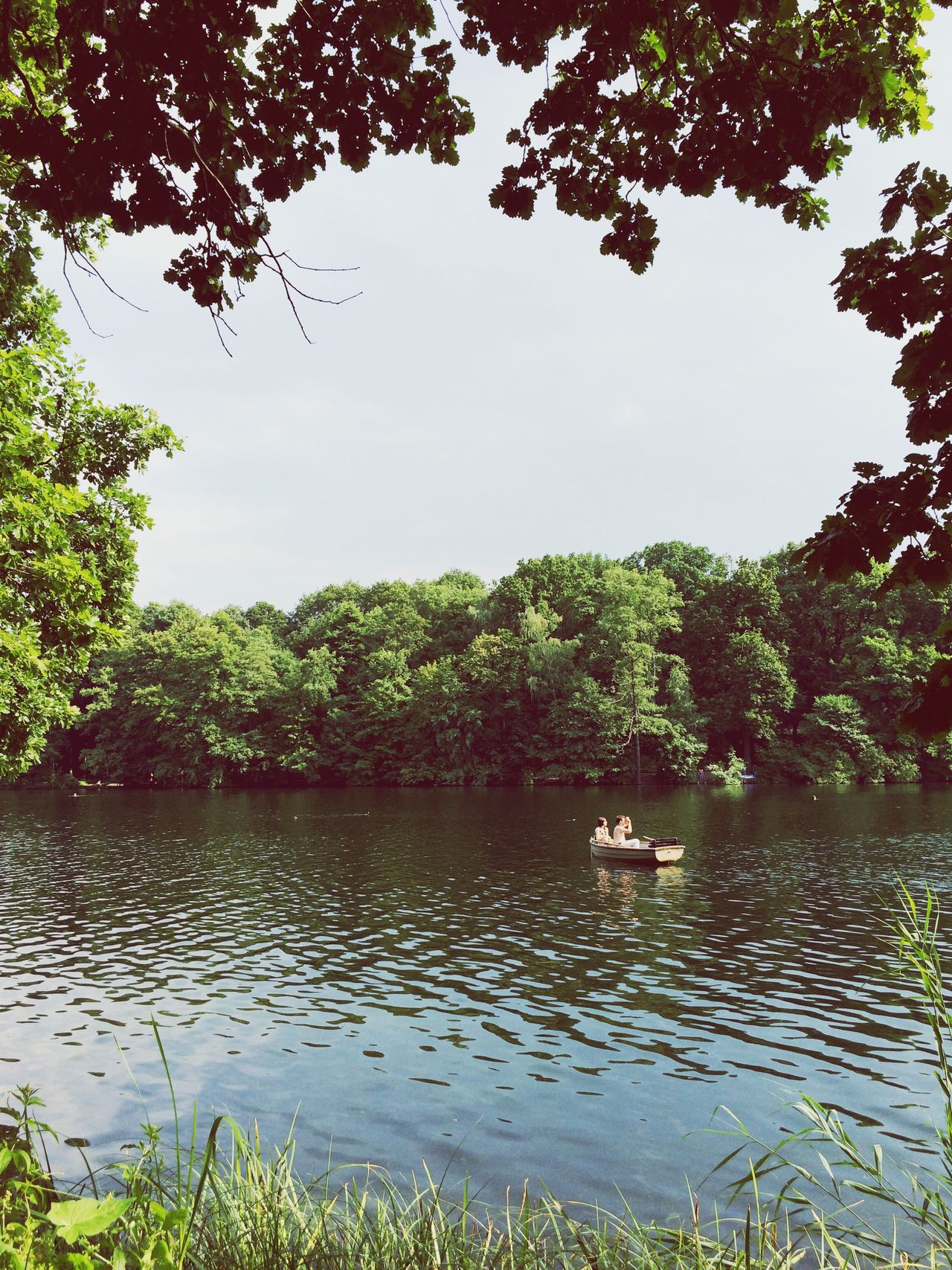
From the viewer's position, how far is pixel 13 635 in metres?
13.5

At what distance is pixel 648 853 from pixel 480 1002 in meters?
13.8

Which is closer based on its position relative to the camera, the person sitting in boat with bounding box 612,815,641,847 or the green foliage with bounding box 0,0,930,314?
the green foliage with bounding box 0,0,930,314

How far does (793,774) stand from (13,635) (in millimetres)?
66091

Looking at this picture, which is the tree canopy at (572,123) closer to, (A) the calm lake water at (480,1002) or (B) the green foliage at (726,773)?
(A) the calm lake water at (480,1002)

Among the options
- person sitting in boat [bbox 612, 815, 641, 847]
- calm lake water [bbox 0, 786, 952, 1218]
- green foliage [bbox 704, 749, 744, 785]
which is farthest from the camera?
green foliage [bbox 704, 749, 744, 785]

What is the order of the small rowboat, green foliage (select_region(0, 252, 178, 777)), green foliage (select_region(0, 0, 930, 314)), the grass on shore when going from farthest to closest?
the small rowboat → green foliage (select_region(0, 252, 178, 777)) → green foliage (select_region(0, 0, 930, 314)) → the grass on shore

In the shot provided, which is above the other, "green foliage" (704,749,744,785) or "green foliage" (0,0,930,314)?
"green foliage" (0,0,930,314)

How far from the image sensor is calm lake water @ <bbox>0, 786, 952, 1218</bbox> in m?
9.44

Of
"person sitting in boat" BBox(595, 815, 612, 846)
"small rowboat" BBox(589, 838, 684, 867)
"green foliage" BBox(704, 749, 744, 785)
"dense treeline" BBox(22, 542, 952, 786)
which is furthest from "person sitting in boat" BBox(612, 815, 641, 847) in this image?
"green foliage" BBox(704, 749, 744, 785)

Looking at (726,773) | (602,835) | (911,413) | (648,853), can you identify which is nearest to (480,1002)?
(911,413)

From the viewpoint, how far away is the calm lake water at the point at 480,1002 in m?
9.44

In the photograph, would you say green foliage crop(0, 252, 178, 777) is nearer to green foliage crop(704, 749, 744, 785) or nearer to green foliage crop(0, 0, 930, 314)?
green foliage crop(0, 0, 930, 314)

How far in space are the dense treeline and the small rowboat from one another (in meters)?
40.0

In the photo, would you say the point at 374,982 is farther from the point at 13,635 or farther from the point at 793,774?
the point at 793,774
